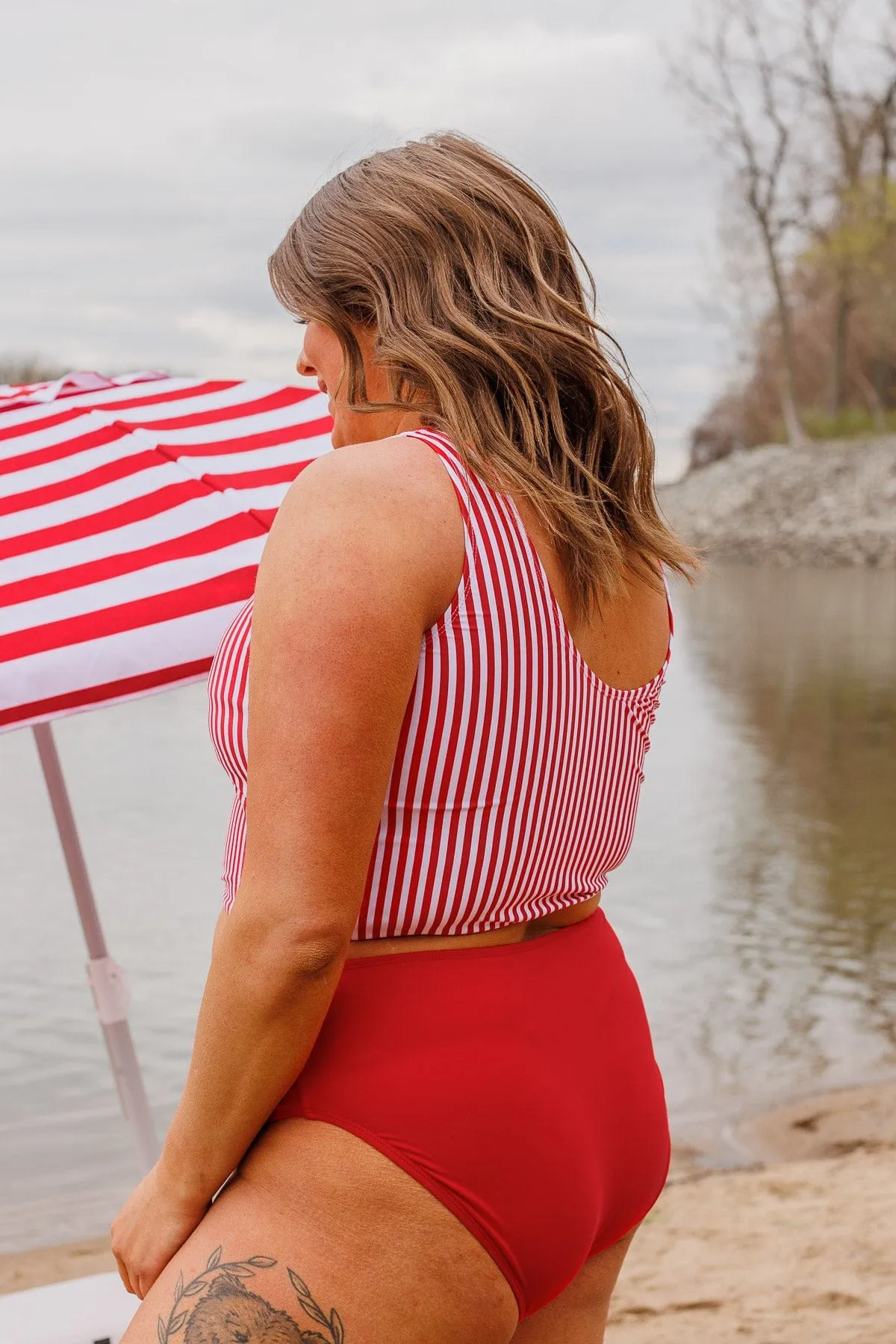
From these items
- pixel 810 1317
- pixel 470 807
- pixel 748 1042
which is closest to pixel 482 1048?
pixel 470 807

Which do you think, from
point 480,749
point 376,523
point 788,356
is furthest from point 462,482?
point 788,356

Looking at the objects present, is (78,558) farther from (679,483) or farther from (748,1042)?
(679,483)

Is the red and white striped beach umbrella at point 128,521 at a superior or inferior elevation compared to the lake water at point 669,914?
superior

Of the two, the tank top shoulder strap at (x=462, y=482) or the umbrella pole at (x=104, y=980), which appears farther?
the umbrella pole at (x=104, y=980)

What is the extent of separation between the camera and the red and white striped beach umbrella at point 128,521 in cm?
198

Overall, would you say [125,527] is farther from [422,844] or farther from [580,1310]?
[580,1310]

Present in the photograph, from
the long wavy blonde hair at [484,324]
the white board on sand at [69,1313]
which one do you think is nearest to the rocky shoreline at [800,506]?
the white board on sand at [69,1313]

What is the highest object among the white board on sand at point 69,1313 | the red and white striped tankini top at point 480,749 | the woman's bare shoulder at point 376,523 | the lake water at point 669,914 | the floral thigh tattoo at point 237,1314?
the woman's bare shoulder at point 376,523

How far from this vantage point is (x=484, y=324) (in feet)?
4.02

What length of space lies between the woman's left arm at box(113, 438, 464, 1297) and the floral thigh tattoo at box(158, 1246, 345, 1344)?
10 centimetres

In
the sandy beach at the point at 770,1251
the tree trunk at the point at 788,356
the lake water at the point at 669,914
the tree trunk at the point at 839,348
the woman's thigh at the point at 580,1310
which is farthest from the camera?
the tree trunk at the point at 839,348

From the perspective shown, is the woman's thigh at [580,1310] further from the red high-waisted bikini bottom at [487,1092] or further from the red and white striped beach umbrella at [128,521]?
the red and white striped beach umbrella at [128,521]

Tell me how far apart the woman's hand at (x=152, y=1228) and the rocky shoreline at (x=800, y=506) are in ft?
86.1

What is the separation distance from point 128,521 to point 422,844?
1228 mm
